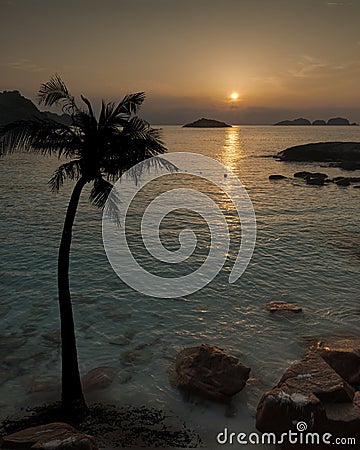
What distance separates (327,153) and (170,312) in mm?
97332

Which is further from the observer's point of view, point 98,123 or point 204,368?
point 204,368

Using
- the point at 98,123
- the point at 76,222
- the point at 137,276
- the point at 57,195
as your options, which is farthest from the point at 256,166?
the point at 98,123

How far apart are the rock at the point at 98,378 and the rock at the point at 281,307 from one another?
10420 millimetres

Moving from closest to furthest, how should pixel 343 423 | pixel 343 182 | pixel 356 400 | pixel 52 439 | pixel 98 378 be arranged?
pixel 52 439 < pixel 343 423 < pixel 356 400 < pixel 98 378 < pixel 343 182

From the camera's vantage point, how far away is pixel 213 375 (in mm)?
14891

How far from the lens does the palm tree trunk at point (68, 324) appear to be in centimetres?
1191

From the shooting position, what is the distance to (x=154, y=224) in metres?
43.0

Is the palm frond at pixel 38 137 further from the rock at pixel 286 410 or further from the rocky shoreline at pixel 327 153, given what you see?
the rocky shoreline at pixel 327 153

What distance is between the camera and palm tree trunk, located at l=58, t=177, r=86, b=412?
11906 mm

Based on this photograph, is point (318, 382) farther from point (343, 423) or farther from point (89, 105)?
point (89, 105)

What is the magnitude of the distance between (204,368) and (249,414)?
2.25m

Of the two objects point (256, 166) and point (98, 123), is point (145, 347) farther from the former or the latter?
point (256, 166)

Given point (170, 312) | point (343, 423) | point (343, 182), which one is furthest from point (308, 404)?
point (343, 182)

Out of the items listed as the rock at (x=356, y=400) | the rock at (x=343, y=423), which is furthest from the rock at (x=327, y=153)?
the rock at (x=343, y=423)
